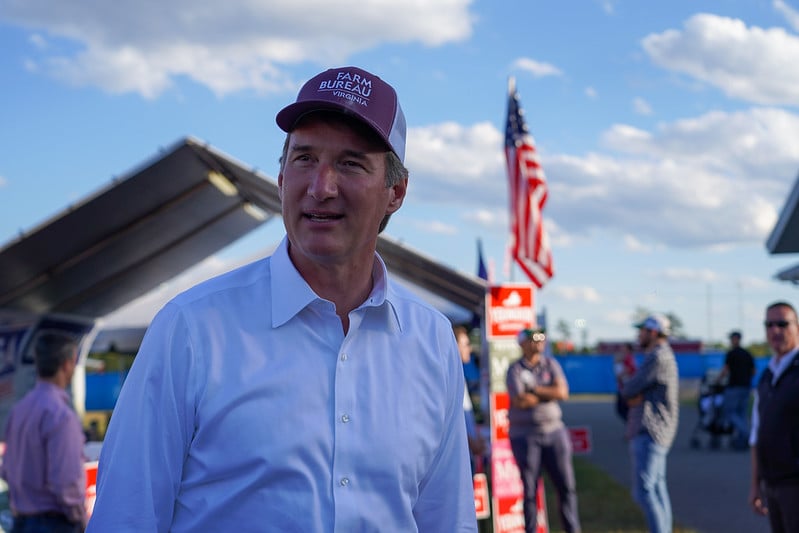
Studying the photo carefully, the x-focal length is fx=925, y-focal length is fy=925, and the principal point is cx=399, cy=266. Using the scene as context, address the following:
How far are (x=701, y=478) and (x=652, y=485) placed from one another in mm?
6146

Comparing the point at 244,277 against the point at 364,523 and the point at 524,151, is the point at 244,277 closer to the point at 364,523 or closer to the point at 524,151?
the point at 364,523

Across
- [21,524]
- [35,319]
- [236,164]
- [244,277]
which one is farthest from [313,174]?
[35,319]

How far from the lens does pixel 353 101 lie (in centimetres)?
193

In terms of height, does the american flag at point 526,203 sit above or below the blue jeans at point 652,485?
above

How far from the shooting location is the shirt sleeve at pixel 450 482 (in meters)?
2.10

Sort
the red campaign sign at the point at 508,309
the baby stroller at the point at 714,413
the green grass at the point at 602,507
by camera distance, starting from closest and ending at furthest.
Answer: the red campaign sign at the point at 508,309 < the green grass at the point at 602,507 < the baby stroller at the point at 714,413

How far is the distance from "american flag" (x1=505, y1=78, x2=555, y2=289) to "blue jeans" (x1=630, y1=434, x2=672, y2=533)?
2.68 meters

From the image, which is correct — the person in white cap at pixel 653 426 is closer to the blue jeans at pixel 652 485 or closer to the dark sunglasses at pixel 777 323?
the blue jeans at pixel 652 485

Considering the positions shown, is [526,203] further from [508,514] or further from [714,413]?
[714,413]

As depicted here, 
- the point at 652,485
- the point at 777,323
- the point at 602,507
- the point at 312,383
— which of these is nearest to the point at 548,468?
the point at 652,485

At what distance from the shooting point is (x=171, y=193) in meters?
9.21

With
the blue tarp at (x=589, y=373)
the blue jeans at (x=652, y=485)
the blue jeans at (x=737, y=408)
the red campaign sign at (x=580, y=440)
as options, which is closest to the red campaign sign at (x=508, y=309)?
the red campaign sign at (x=580, y=440)

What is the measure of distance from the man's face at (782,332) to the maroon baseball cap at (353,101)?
532 cm

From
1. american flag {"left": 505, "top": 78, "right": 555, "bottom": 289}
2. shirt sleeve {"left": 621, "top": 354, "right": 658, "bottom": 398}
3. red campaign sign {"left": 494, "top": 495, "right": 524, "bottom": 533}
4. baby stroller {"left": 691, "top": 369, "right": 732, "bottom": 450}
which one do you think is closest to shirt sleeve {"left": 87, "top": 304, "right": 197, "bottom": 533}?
red campaign sign {"left": 494, "top": 495, "right": 524, "bottom": 533}
